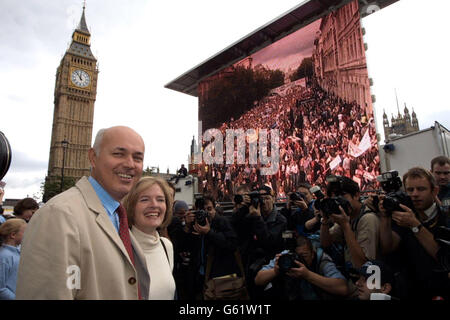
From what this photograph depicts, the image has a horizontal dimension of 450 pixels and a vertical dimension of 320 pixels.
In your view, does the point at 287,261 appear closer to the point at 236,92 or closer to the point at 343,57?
the point at 343,57

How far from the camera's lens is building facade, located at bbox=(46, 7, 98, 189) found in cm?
6009

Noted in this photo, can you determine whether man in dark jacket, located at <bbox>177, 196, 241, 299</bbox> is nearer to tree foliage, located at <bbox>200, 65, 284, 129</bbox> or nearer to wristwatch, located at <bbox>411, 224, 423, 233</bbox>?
wristwatch, located at <bbox>411, 224, 423, 233</bbox>

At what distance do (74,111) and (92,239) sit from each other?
234 feet

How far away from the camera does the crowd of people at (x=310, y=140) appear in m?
11.7

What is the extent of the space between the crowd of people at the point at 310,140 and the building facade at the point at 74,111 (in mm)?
52060

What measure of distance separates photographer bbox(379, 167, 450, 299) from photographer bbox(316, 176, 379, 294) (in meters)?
0.11

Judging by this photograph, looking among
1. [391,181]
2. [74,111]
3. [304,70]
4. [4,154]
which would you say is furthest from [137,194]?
[74,111]

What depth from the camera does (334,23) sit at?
14.8m

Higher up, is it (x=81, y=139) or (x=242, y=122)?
(x=81, y=139)

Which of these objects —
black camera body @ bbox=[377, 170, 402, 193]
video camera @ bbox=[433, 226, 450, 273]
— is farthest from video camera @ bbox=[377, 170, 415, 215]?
video camera @ bbox=[433, 226, 450, 273]

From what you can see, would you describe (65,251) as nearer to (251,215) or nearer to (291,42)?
(251,215)

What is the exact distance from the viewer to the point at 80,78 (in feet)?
212
